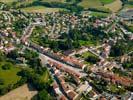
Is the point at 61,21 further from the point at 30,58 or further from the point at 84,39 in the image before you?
the point at 30,58

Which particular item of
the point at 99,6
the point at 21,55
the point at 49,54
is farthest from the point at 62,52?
the point at 99,6

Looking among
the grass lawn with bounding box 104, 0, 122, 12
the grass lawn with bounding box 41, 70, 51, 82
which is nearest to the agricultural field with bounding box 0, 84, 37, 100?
the grass lawn with bounding box 41, 70, 51, 82

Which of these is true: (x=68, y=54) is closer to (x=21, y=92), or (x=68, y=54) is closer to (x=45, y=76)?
(x=45, y=76)

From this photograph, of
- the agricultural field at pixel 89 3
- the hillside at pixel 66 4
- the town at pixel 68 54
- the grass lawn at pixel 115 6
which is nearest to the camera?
the town at pixel 68 54

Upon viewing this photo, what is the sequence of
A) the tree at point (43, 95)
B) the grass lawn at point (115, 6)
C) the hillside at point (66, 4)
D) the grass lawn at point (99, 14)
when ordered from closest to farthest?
the tree at point (43, 95) < the grass lawn at point (99, 14) < the hillside at point (66, 4) < the grass lawn at point (115, 6)

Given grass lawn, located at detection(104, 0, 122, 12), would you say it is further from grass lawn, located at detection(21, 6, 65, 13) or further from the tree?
the tree

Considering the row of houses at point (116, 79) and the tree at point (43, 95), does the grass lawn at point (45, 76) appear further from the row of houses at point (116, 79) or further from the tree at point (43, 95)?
the row of houses at point (116, 79)

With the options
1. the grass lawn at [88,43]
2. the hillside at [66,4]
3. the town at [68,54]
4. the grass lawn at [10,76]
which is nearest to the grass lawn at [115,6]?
the hillside at [66,4]

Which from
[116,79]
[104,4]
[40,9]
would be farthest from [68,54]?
[104,4]
